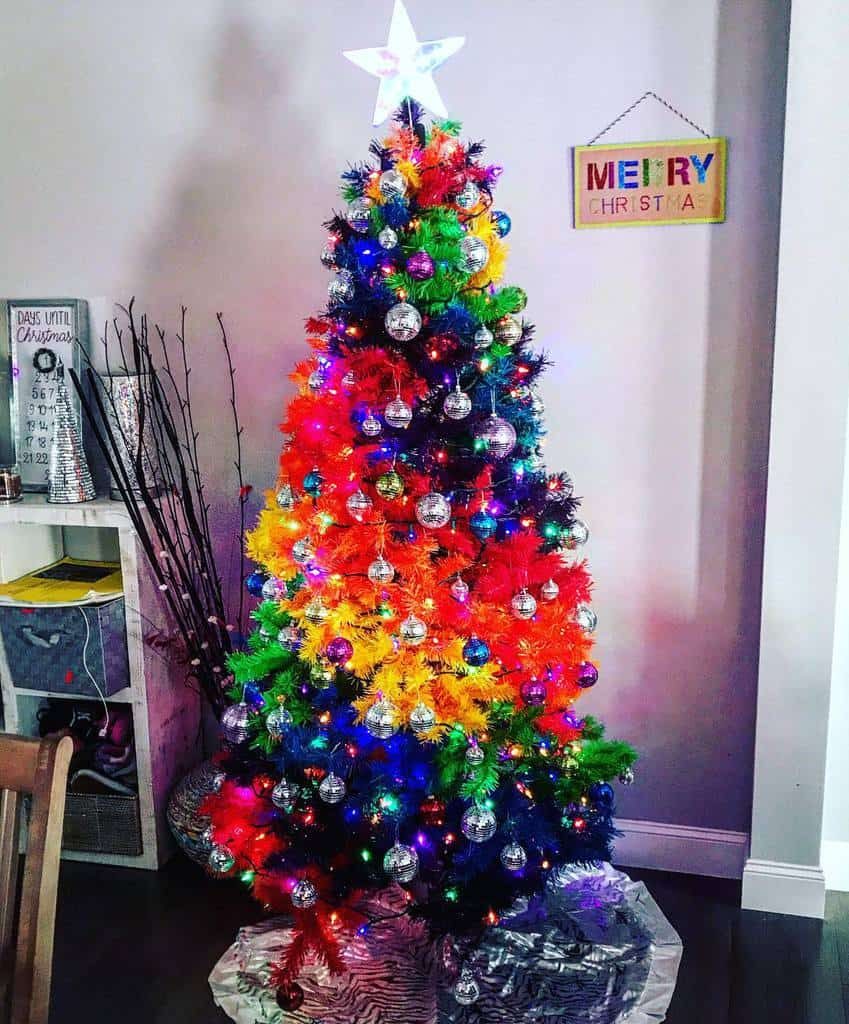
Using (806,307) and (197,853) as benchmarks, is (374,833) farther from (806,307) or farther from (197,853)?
(806,307)

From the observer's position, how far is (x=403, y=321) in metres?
1.72

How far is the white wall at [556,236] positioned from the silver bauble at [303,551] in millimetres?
723

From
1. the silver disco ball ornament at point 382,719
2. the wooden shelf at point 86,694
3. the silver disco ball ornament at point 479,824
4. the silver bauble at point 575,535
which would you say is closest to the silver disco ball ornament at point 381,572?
the silver disco ball ornament at point 382,719

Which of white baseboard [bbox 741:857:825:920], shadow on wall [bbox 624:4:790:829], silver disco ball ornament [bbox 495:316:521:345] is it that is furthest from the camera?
white baseboard [bbox 741:857:825:920]

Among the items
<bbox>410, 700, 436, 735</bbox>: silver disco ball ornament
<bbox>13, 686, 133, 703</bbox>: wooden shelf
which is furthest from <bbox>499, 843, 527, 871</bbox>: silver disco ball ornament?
<bbox>13, 686, 133, 703</bbox>: wooden shelf

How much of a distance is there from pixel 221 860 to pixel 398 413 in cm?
106

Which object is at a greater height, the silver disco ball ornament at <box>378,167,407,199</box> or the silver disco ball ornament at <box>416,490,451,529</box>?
the silver disco ball ornament at <box>378,167,407,199</box>

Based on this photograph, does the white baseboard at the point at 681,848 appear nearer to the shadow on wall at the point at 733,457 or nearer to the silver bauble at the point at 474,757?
the shadow on wall at the point at 733,457

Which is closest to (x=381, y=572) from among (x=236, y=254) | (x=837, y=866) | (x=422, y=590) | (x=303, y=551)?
(x=422, y=590)

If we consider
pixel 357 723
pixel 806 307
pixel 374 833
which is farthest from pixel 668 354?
pixel 374 833

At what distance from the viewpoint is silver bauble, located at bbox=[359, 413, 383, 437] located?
5.80 ft

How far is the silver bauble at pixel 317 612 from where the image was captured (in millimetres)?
1853

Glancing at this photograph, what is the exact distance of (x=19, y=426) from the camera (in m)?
2.62

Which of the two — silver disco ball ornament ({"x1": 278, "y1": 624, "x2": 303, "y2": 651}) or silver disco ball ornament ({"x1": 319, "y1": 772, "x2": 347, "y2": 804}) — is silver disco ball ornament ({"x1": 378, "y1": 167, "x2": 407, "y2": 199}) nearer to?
silver disco ball ornament ({"x1": 278, "y1": 624, "x2": 303, "y2": 651})
